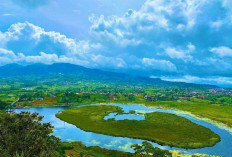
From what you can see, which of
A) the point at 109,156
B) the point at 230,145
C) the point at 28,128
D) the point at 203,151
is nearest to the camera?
the point at 28,128

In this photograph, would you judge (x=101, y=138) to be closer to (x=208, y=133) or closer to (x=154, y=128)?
(x=154, y=128)

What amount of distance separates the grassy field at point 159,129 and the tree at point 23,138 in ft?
139

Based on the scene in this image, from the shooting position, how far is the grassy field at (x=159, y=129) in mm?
67500

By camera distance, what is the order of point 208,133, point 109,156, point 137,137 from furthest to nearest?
point 208,133 → point 137,137 → point 109,156

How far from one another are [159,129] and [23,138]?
2337 inches

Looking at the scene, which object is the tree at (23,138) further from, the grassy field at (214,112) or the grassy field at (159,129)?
the grassy field at (214,112)

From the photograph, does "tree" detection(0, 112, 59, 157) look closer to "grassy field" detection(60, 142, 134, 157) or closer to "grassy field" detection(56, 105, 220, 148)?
"grassy field" detection(60, 142, 134, 157)

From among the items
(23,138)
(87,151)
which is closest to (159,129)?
(87,151)

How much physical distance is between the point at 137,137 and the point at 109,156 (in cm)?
1909

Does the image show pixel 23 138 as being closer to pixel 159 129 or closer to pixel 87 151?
pixel 87 151

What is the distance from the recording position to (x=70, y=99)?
167750 millimetres

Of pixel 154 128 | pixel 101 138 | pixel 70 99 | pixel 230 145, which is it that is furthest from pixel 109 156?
pixel 70 99

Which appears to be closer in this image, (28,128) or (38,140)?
(38,140)

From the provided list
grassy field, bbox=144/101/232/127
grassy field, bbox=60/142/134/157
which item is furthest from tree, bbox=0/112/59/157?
grassy field, bbox=144/101/232/127
